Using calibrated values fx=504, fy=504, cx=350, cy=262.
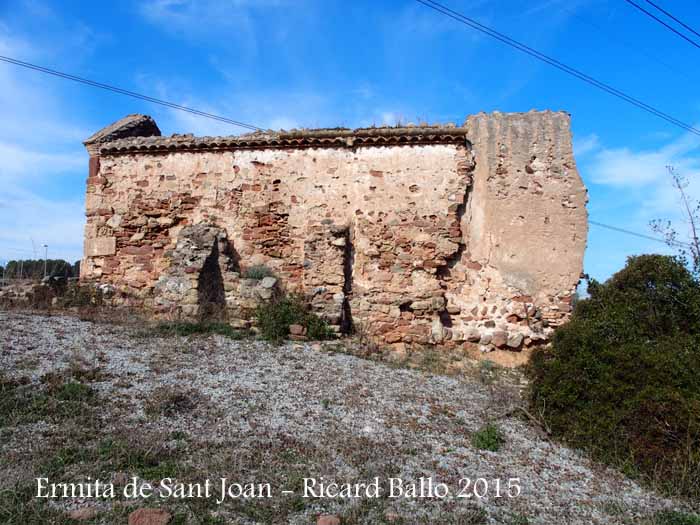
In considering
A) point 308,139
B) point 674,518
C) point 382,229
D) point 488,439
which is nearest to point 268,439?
point 488,439

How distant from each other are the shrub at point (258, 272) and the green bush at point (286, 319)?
0.87m

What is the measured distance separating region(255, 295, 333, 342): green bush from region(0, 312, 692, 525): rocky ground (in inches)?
53.1

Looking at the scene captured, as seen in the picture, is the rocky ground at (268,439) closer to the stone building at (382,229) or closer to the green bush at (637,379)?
the green bush at (637,379)

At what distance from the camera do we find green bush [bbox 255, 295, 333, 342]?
889 cm

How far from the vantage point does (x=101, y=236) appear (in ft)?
36.8

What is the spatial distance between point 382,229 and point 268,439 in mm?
5913

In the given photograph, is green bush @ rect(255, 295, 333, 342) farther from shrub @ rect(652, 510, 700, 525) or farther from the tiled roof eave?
shrub @ rect(652, 510, 700, 525)

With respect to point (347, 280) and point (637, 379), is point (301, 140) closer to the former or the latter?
point (347, 280)

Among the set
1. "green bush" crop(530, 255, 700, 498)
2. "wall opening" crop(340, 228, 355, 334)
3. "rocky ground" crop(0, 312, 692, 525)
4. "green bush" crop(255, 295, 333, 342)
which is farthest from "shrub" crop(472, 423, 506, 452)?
"wall opening" crop(340, 228, 355, 334)

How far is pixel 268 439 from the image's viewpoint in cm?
485

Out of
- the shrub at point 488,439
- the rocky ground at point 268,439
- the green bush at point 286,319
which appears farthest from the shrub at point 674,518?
the green bush at point 286,319

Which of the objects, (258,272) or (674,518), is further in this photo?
(258,272)

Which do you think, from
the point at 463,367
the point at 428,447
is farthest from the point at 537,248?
the point at 428,447

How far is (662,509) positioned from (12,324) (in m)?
9.01
